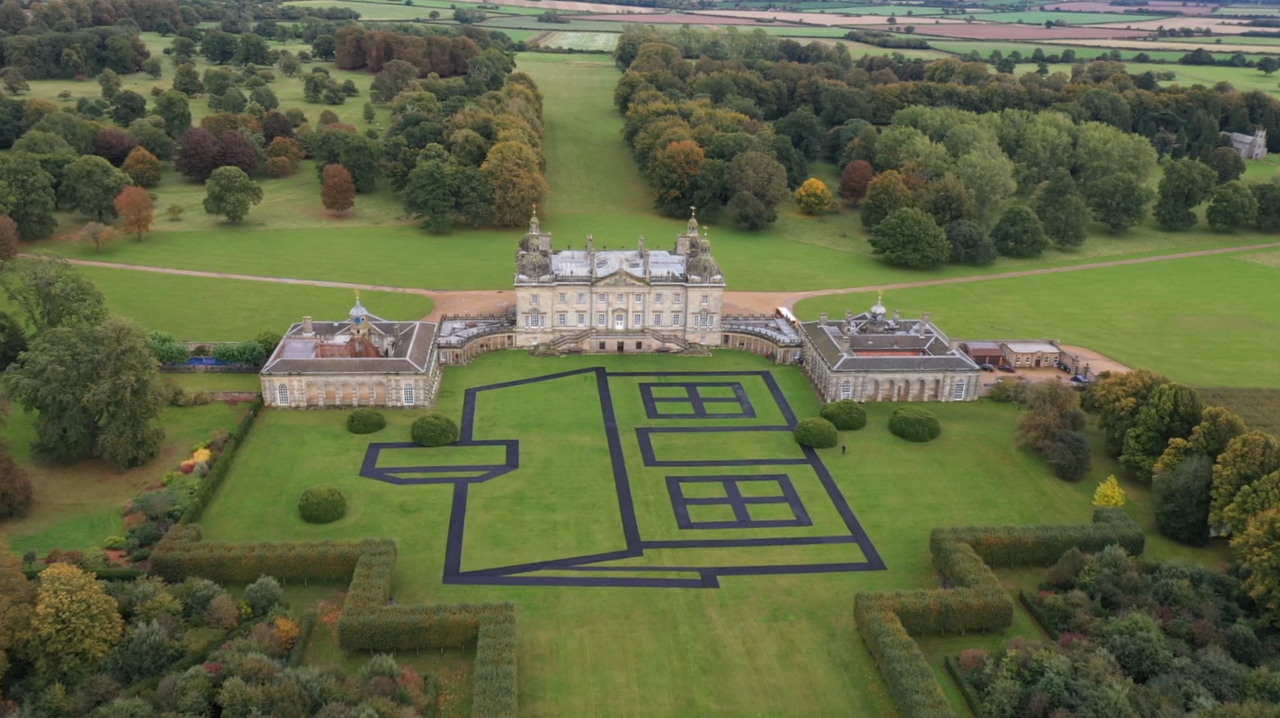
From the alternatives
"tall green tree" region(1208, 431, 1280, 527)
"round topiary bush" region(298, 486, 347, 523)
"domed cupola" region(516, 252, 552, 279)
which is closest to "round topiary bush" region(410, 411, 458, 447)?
"round topiary bush" region(298, 486, 347, 523)

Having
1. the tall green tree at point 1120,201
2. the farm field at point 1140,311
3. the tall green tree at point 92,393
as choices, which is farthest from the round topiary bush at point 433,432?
the tall green tree at point 1120,201

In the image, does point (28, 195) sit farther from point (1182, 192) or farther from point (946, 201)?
point (1182, 192)

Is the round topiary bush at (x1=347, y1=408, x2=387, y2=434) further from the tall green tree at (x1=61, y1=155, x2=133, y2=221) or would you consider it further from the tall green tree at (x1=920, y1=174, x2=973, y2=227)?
the tall green tree at (x1=920, y1=174, x2=973, y2=227)

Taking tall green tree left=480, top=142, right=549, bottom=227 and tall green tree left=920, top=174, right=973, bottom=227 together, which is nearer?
tall green tree left=920, top=174, right=973, bottom=227

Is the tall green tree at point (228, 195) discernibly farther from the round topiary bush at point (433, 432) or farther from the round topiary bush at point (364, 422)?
the round topiary bush at point (433, 432)

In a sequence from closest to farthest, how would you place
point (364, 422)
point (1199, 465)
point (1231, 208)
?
point (1199, 465)
point (364, 422)
point (1231, 208)

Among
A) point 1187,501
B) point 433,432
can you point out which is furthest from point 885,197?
point 433,432
